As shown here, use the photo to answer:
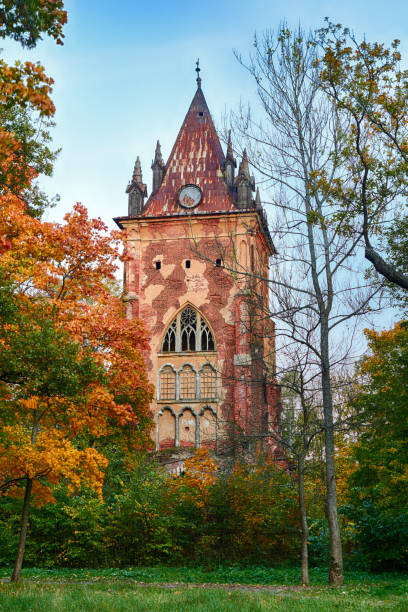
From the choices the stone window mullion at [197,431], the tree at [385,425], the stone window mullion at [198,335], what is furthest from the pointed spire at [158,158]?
the tree at [385,425]

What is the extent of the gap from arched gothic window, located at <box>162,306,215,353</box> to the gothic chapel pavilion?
2.0 inches

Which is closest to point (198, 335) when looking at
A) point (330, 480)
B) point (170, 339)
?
point (170, 339)

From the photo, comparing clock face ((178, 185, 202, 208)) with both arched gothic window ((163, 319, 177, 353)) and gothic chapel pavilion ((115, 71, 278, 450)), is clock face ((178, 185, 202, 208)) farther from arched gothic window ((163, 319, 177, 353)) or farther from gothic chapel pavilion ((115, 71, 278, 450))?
arched gothic window ((163, 319, 177, 353))

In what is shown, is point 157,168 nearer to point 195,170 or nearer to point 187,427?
point 195,170

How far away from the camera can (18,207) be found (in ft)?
58.9

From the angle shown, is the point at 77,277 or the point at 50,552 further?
the point at 77,277

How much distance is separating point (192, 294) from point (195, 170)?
761 centimetres

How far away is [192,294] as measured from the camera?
3494 centimetres

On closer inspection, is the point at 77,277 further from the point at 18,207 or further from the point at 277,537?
the point at 277,537

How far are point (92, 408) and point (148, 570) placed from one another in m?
4.22

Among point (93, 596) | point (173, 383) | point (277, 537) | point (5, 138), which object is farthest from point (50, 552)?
point (173, 383)

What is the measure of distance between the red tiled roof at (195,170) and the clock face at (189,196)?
257 mm

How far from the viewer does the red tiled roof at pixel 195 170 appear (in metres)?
36.4

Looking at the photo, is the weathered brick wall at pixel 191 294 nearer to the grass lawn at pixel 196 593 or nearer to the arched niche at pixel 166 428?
the arched niche at pixel 166 428
